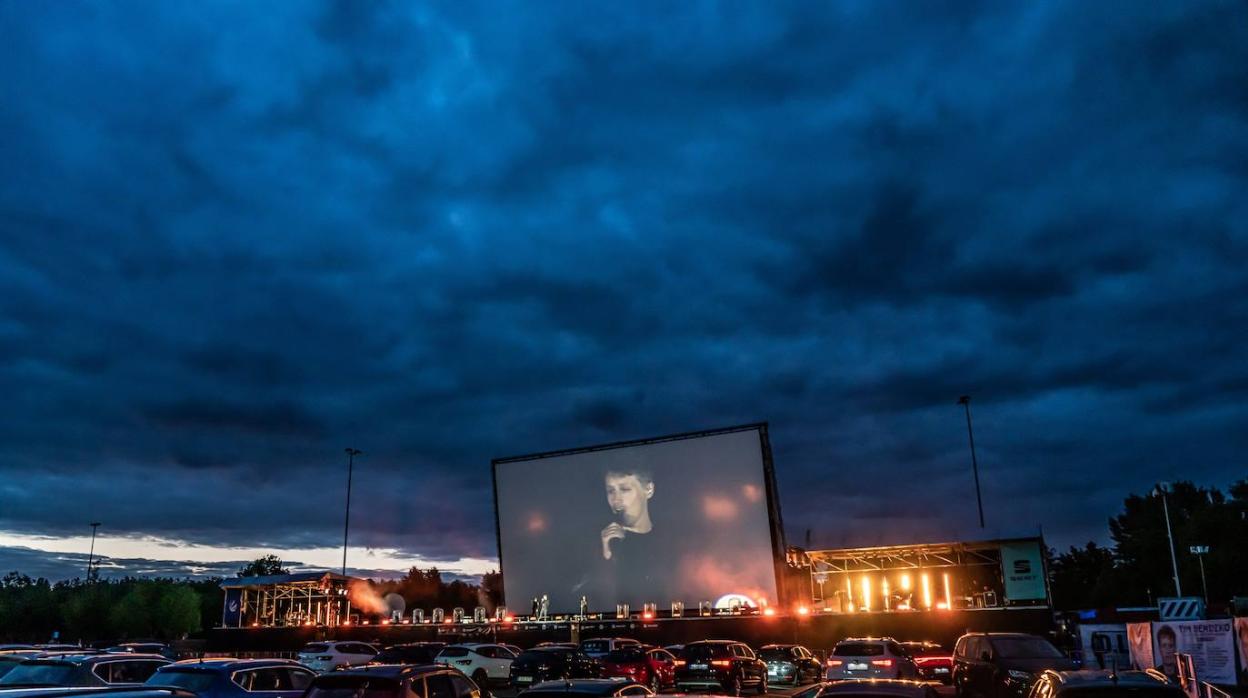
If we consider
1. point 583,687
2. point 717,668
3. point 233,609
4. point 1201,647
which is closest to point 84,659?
point 583,687

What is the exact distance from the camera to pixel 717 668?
893 inches

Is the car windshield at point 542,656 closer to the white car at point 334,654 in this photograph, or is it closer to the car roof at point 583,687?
the white car at point 334,654

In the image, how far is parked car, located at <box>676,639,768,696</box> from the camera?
74.2 feet

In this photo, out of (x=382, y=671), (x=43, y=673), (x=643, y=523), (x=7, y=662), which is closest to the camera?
(x=382, y=671)

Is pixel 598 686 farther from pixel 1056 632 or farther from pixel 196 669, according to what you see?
pixel 1056 632

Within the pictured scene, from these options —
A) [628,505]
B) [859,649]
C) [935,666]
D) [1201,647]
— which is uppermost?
[628,505]

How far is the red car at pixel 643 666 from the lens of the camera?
23328 mm

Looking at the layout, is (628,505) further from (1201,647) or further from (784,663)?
(1201,647)

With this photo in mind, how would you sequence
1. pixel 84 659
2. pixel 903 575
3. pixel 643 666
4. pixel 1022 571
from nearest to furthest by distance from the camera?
pixel 84 659
pixel 643 666
pixel 1022 571
pixel 903 575

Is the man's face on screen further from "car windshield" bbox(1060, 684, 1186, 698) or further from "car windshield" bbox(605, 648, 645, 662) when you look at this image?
"car windshield" bbox(1060, 684, 1186, 698)

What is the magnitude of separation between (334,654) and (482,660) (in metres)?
4.58

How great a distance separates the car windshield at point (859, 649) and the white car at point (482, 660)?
1097 cm

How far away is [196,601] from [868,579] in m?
61.2

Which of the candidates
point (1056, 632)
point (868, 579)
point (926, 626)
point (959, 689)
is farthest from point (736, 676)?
point (868, 579)
